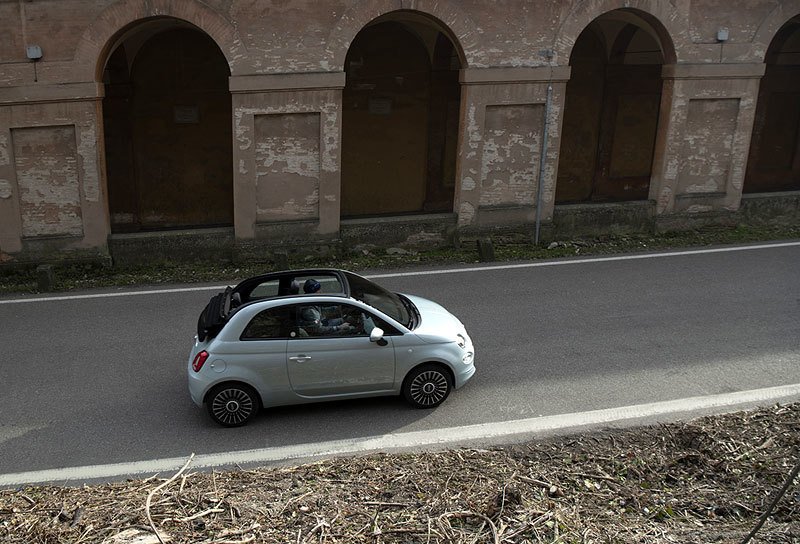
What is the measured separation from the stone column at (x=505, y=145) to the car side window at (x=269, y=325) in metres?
8.35

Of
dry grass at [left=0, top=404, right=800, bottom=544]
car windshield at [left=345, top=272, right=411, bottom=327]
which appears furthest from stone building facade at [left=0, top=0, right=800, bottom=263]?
dry grass at [left=0, top=404, right=800, bottom=544]

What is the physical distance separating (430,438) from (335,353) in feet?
5.00

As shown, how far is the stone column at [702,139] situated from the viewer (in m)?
16.6

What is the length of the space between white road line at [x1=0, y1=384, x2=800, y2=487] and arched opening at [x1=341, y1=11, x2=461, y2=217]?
1253cm

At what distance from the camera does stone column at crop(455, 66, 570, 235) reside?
1551 cm

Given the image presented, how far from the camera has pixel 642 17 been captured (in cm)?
1648

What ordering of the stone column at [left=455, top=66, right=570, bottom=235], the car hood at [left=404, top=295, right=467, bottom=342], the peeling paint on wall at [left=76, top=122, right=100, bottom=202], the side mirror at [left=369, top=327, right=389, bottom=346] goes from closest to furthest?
the side mirror at [left=369, top=327, right=389, bottom=346]
the car hood at [left=404, top=295, right=467, bottom=342]
the peeling paint on wall at [left=76, top=122, right=100, bottom=202]
the stone column at [left=455, top=66, right=570, bottom=235]

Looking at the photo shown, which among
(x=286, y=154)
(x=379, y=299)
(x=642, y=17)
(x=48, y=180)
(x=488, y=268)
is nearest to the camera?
(x=379, y=299)

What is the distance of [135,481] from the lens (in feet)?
22.9

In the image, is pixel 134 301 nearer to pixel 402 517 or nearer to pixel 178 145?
pixel 178 145

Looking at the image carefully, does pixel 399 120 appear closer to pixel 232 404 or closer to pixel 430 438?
pixel 232 404

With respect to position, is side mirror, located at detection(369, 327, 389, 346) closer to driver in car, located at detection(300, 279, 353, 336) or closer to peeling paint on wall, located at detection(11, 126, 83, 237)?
driver in car, located at detection(300, 279, 353, 336)

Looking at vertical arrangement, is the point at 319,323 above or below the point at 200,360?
above

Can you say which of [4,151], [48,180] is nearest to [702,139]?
[48,180]
